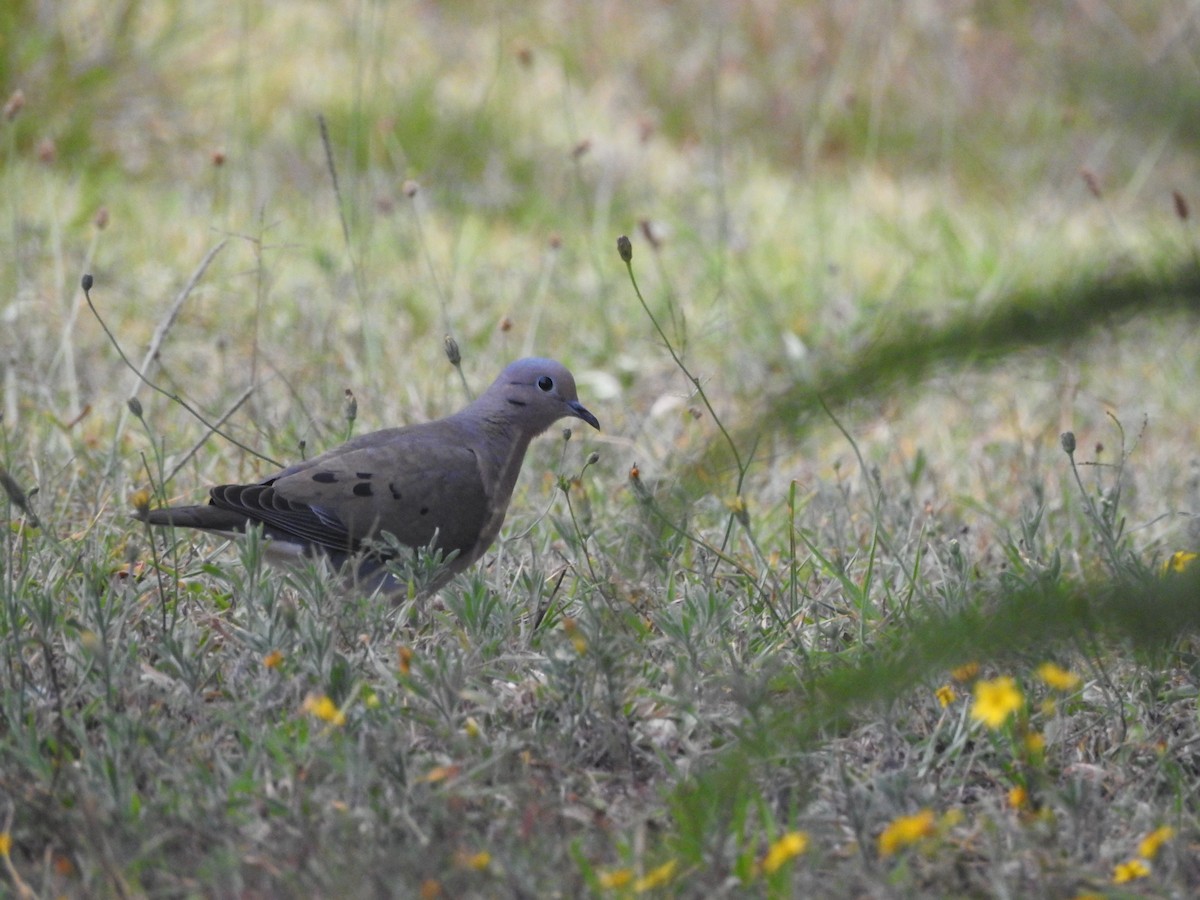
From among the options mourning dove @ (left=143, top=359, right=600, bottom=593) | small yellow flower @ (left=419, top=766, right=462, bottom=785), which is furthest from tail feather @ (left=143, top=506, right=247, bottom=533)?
small yellow flower @ (left=419, top=766, right=462, bottom=785)

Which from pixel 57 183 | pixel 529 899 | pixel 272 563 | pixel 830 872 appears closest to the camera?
pixel 529 899

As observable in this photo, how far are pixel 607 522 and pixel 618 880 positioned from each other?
81.1 inches

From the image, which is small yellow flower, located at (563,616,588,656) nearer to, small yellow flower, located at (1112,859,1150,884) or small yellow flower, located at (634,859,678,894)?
small yellow flower, located at (634,859,678,894)

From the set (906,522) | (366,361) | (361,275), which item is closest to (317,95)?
(366,361)

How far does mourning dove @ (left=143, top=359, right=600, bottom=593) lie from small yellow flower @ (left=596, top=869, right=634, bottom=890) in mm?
1311

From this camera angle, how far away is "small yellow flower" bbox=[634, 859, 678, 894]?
210 cm

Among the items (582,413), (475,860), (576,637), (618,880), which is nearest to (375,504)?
(582,413)

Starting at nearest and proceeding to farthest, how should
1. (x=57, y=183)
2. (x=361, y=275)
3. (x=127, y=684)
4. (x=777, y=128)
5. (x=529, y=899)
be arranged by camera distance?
1. (x=529, y=899)
2. (x=127, y=684)
3. (x=361, y=275)
4. (x=57, y=183)
5. (x=777, y=128)

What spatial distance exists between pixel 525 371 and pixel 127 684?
160cm

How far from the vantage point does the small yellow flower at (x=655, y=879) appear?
2096mm

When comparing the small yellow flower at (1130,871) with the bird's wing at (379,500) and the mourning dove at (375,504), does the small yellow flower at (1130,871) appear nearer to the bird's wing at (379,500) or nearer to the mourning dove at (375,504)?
the mourning dove at (375,504)

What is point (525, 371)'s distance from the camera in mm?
4051

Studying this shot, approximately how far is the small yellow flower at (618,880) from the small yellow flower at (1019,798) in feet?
2.56

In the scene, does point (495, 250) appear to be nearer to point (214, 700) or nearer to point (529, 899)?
point (214, 700)
